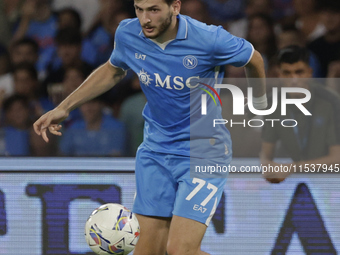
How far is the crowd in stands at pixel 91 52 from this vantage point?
4305 millimetres

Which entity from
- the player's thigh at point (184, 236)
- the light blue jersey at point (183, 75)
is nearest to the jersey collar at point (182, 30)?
the light blue jersey at point (183, 75)

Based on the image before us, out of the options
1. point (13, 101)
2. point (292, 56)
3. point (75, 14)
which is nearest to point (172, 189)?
point (292, 56)

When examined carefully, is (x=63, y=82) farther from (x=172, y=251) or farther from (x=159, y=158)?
(x=172, y=251)

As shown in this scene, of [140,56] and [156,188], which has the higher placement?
[140,56]

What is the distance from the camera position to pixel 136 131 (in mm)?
4203

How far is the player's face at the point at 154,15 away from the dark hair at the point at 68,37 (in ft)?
8.10

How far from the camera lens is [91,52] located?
5.15 m

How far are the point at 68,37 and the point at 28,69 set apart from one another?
0.51m

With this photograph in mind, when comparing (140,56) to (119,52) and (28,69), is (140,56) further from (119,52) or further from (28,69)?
(28,69)

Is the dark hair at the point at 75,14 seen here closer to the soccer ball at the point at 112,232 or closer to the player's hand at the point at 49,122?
the player's hand at the point at 49,122

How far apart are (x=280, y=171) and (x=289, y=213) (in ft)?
1.13

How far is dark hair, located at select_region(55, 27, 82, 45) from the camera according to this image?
5.11 meters

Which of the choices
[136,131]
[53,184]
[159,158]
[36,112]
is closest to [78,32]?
[36,112]

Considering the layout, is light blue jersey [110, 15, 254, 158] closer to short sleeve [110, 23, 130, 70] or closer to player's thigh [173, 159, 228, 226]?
short sleeve [110, 23, 130, 70]
